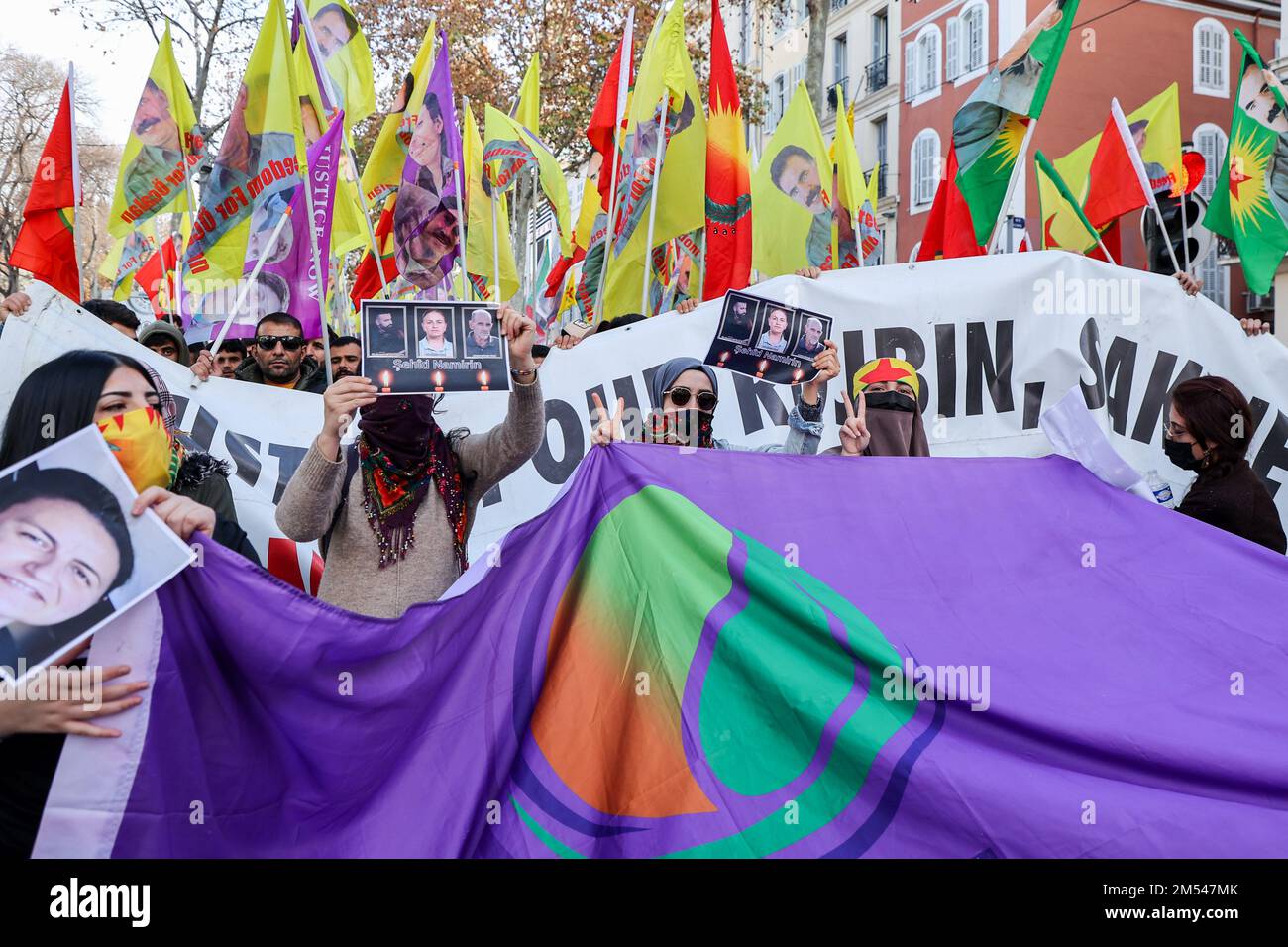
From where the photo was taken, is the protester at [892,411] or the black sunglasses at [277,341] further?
the black sunglasses at [277,341]

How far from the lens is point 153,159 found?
281 inches

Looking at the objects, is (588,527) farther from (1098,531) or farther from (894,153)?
(894,153)

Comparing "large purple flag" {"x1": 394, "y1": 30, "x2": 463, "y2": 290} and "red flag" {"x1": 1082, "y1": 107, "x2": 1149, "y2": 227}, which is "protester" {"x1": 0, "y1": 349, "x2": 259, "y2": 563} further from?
"red flag" {"x1": 1082, "y1": 107, "x2": 1149, "y2": 227}

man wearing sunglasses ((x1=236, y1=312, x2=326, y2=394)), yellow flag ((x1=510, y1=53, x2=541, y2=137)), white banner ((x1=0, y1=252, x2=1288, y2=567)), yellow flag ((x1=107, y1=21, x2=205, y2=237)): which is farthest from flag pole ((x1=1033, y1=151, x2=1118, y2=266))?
yellow flag ((x1=107, y1=21, x2=205, y2=237))

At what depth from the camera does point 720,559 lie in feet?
9.57

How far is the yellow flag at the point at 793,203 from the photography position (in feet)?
24.9

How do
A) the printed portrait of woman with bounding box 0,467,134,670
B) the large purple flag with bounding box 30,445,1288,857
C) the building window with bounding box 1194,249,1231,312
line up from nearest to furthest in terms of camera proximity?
the printed portrait of woman with bounding box 0,467,134,670 < the large purple flag with bounding box 30,445,1288,857 < the building window with bounding box 1194,249,1231,312

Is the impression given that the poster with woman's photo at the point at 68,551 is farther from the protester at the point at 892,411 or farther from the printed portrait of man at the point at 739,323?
the protester at the point at 892,411

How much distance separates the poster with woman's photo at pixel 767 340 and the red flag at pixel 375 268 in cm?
382

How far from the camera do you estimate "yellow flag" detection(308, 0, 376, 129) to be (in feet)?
26.1

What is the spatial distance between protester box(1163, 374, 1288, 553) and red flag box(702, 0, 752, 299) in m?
3.29

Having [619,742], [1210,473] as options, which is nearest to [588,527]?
[619,742]

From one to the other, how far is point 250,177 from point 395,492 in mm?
3579

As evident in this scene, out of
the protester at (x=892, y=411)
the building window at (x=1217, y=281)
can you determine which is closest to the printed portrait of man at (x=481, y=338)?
the protester at (x=892, y=411)
